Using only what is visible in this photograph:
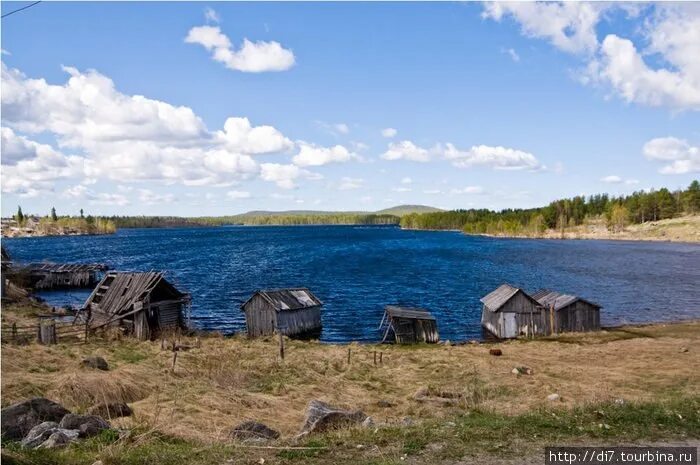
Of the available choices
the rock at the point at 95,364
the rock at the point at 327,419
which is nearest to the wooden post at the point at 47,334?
the rock at the point at 95,364

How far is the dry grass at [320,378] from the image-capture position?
17.2m

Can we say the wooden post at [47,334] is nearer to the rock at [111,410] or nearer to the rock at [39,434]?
the rock at [111,410]

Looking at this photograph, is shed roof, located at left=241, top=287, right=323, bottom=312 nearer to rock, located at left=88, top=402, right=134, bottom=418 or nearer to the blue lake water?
the blue lake water

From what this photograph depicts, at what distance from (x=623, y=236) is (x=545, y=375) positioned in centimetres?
16826

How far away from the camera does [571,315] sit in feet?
143

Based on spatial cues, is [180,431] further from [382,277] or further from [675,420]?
[382,277]

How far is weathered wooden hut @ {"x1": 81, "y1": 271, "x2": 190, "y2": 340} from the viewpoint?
121 feet

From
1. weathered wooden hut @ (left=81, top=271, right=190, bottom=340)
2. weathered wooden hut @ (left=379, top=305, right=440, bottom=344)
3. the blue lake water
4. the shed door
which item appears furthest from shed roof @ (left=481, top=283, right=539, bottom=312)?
weathered wooden hut @ (left=81, top=271, right=190, bottom=340)

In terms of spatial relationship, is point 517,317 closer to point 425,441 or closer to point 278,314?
point 278,314

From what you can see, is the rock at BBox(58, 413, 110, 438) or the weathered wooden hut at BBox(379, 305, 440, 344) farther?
the weathered wooden hut at BBox(379, 305, 440, 344)

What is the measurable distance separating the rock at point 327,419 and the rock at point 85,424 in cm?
488

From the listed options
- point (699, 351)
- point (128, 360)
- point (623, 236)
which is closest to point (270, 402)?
point (128, 360)

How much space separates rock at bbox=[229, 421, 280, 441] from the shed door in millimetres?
32865

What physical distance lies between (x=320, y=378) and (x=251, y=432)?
458 inches
